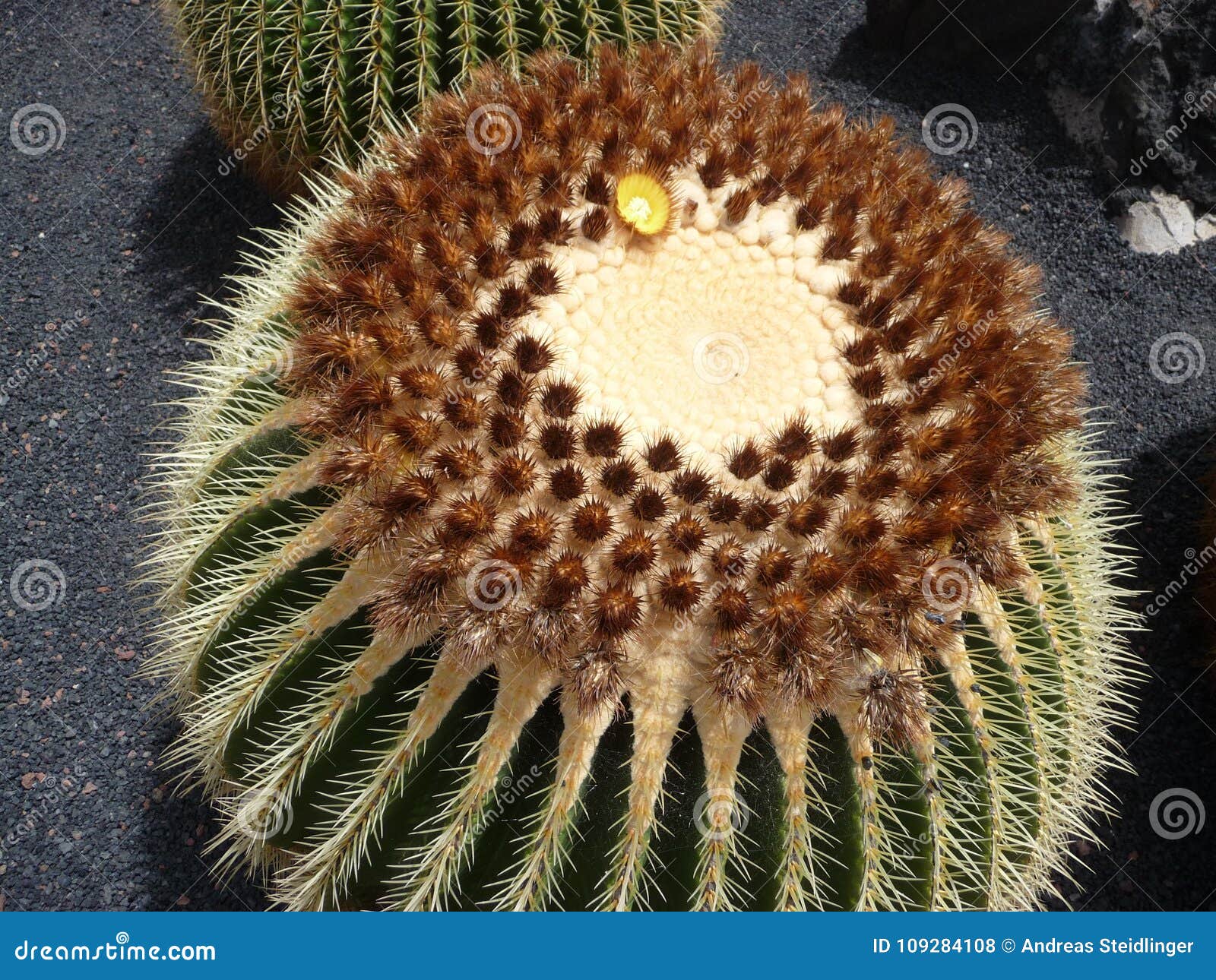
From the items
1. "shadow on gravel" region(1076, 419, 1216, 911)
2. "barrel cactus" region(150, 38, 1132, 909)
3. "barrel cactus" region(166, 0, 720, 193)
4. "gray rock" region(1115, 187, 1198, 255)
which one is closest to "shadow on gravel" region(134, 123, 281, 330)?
"barrel cactus" region(166, 0, 720, 193)

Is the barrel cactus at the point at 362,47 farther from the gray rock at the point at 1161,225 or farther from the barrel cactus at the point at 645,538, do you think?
the gray rock at the point at 1161,225

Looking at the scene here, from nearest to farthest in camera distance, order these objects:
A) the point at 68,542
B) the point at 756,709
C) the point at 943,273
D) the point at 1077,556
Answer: the point at 756,709, the point at 943,273, the point at 1077,556, the point at 68,542

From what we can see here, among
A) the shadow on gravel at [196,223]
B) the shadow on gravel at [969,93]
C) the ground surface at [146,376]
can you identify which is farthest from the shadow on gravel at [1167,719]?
the shadow on gravel at [196,223]

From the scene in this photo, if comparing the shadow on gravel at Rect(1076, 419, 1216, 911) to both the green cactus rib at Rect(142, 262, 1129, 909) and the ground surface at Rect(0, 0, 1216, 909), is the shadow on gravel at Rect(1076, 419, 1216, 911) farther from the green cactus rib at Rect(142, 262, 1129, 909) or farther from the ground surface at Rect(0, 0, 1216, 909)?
the green cactus rib at Rect(142, 262, 1129, 909)

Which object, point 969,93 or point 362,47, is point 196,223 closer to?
point 362,47
